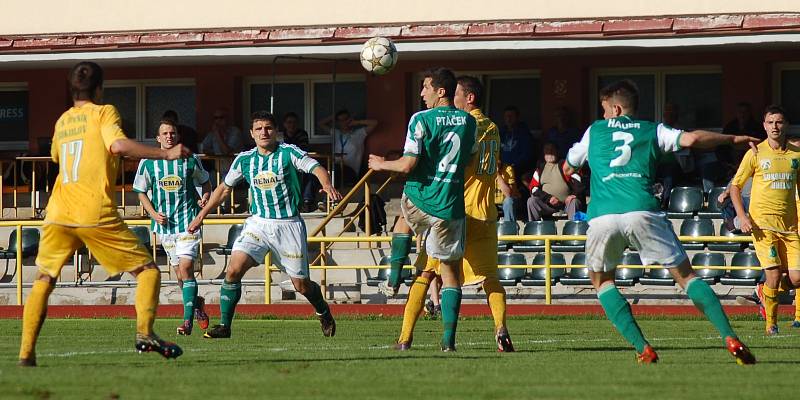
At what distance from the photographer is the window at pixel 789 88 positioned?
79.3ft

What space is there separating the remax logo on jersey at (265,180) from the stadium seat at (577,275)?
28.3 ft

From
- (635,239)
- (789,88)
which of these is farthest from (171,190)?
(789,88)

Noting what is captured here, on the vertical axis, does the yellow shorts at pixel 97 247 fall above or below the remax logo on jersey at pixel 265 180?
below

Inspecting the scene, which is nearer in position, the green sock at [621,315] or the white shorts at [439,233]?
the green sock at [621,315]

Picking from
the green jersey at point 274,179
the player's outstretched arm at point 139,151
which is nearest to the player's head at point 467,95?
the green jersey at point 274,179

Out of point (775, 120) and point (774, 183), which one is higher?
point (775, 120)

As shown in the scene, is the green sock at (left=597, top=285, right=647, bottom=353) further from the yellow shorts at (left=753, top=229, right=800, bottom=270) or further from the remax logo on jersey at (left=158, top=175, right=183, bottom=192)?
the remax logo on jersey at (left=158, top=175, right=183, bottom=192)

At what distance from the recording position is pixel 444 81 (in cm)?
1141

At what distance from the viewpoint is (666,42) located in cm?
2231

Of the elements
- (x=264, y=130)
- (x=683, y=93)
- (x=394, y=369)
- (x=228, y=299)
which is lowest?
(x=394, y=369)

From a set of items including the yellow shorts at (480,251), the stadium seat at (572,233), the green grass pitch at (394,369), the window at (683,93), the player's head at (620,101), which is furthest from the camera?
the window at (683,93)

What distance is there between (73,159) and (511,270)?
12.4 m

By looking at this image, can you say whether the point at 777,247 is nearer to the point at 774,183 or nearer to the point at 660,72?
the point at 774,183

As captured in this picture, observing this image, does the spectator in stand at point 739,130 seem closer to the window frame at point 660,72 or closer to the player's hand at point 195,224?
the window frame at point 660,72
